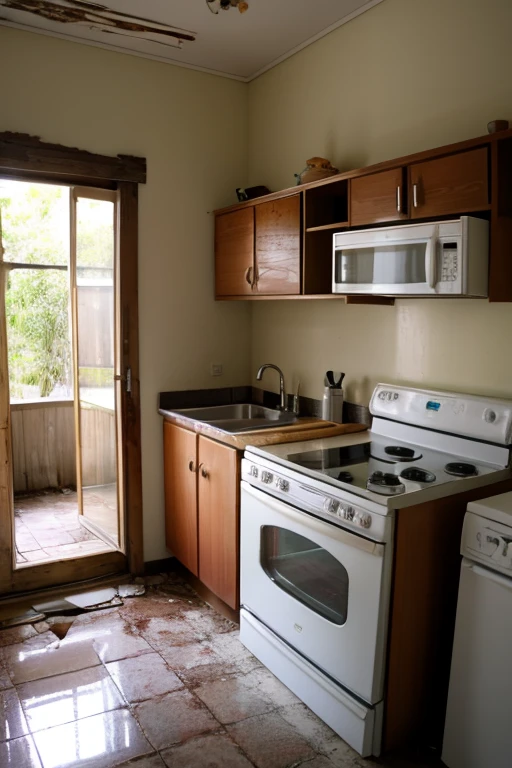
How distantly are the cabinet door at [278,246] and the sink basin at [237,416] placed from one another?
0.71 m

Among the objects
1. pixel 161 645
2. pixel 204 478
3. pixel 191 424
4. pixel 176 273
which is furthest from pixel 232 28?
pixel 161 645

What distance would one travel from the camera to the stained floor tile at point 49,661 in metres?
2.57

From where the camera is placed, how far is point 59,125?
3.10 metres

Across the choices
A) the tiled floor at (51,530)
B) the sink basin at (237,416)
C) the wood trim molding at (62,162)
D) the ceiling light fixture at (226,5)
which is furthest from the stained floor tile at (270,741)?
the ceiling light fixture at (226,5)

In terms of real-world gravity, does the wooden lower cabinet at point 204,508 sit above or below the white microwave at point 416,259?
below

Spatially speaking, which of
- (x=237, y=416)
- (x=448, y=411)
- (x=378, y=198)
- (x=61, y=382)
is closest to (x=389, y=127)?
(x=378, y=198)

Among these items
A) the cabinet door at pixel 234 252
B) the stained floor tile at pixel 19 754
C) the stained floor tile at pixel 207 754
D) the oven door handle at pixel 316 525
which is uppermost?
the cabinet door at pixel 234 252

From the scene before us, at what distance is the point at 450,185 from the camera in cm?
212

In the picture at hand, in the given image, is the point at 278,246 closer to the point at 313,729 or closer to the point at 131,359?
the point at 131,359

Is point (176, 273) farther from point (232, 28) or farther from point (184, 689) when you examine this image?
point (184, 689)

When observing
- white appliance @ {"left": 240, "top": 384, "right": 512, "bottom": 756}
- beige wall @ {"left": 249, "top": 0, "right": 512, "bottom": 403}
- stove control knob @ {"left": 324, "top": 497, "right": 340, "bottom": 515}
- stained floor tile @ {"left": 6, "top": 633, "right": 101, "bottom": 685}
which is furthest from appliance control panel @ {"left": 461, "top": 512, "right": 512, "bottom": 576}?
stained floor tile @ {"left": 6, "top": 633, "right": 101, "bottom": 685}

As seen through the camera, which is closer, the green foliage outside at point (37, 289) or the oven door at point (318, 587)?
the oven door at point (318, 587)

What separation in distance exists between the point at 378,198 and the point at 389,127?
0.52 metres

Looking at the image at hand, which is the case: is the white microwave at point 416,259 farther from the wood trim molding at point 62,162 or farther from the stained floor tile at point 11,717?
the stained floor tile at point 11,717
